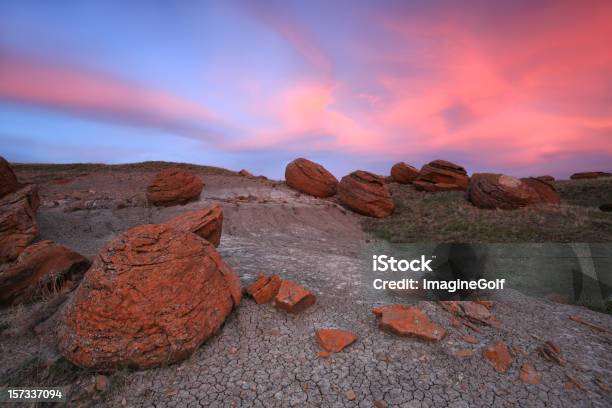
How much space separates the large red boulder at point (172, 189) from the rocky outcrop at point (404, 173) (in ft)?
61.3

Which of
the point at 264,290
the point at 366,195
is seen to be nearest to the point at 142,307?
the point at 264,290

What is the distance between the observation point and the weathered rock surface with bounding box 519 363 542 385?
12.1 ft

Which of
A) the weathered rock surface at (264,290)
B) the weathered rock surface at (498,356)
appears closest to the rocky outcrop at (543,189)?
the weathered rock surface at (498,356)

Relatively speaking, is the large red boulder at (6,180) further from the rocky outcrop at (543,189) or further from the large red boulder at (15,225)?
the rocky outcrop at (543,189)

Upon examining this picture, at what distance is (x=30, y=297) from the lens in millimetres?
5555

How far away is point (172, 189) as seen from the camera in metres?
17.0

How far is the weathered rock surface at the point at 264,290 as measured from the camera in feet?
17.4

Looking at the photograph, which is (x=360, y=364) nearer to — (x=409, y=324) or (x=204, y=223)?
(x=409, y=324)

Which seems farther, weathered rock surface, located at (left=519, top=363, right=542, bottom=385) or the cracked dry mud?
weathered rock surface, located at (left=519, top=363, right=542, bottom=385)

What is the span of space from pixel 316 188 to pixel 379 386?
20.2 meters

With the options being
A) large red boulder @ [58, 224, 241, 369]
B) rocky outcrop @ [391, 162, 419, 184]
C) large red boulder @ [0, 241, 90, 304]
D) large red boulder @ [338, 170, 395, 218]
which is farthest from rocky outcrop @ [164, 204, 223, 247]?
rocky outcrop @ [391, 162, 419, 184]

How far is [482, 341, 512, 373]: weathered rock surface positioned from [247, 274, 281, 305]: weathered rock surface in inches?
132

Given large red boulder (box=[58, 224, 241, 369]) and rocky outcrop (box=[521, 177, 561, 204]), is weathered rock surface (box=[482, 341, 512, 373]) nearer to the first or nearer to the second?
large red boulder (box=[58, 224, 241, 369])

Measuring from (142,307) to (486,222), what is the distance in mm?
16260
